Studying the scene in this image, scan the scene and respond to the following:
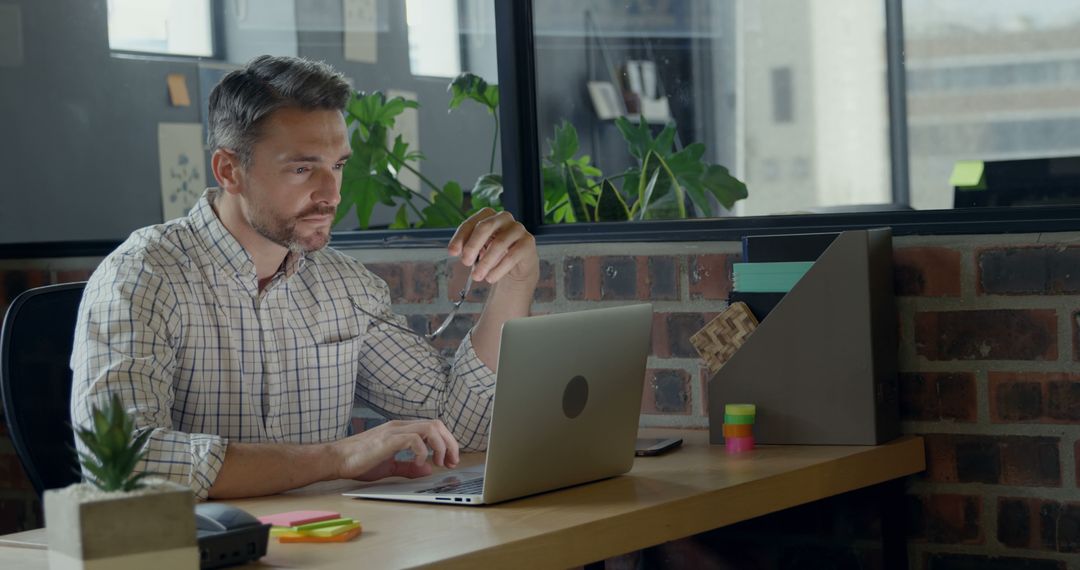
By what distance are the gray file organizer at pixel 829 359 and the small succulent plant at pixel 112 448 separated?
42.6 inches

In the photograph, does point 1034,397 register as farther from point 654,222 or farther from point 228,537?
point 228,537

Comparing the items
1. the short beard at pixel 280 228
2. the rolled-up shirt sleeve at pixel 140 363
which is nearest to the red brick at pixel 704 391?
the short beard at pixel 280 228

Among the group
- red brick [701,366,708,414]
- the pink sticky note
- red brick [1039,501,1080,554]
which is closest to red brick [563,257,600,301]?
red brick [701,366,708,414]

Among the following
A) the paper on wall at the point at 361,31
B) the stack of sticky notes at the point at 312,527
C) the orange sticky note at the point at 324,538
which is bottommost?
the orange sticky note at the point at 324,538

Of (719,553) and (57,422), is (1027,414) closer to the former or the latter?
(719,553)

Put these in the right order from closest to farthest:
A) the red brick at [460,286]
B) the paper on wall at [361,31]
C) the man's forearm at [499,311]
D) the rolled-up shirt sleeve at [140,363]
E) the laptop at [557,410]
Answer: the laptop at [557,410], the rolled-up shirt sleeve at [140,363], the man's forearm at [499,311], the red brick at [460,286], the paper on wall at [361,31]

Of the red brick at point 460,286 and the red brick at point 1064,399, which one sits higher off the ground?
the red brick at point 460,286

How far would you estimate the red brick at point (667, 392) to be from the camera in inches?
89.6

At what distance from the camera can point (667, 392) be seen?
2293 millimetres

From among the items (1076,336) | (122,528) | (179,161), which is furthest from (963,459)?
(179,161)

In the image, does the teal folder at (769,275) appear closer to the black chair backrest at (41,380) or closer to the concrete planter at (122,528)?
the black chair backrest at (41,380)

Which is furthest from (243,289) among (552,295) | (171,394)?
(552,295)

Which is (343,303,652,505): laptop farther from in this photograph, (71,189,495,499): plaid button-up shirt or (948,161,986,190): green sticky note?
(948,161,986,190): green sticky note

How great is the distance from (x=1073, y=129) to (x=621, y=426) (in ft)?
3.10
